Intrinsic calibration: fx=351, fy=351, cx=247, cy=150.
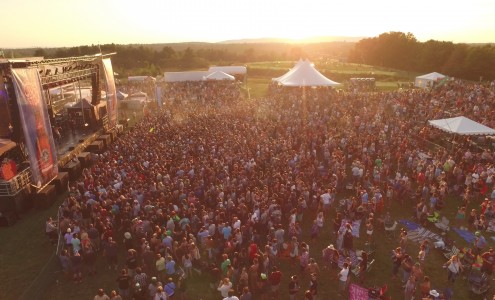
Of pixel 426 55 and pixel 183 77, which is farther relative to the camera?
pixel 426 55

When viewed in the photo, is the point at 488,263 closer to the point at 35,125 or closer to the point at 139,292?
the point at 139,292

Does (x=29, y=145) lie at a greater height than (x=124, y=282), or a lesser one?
greater

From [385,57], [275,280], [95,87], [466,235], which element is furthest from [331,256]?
[385,57]

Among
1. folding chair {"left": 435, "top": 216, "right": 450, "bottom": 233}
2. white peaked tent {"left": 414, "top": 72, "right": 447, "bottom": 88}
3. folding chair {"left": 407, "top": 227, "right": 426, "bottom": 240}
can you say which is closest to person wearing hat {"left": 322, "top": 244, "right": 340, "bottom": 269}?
folding chair {"left": 407, "top": 227, "right": 426, "bottom": 240}

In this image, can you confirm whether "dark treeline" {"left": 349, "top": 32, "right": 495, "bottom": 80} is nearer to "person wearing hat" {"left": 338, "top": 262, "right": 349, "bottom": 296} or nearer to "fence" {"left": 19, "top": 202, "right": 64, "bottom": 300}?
"person wearing hat" {"left": 338, "top": 262, "right": 349, "bottom": 296}

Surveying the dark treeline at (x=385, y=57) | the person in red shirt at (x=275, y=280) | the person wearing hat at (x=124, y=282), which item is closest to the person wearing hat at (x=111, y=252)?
the person wearing hat at (x=124, y=282)
